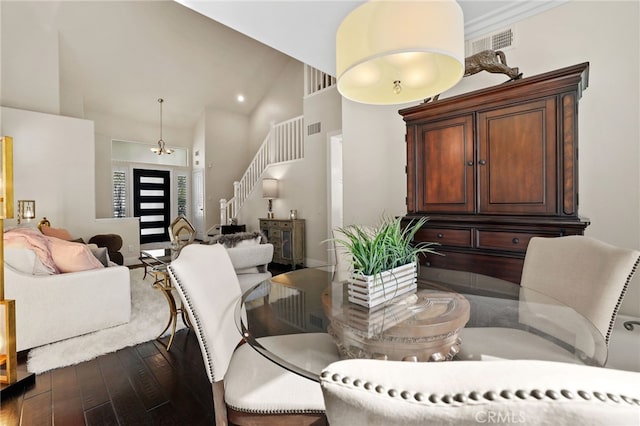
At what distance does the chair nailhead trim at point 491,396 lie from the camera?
315mm

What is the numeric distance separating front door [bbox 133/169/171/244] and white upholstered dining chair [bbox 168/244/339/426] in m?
7.82

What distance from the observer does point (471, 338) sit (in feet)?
4.07

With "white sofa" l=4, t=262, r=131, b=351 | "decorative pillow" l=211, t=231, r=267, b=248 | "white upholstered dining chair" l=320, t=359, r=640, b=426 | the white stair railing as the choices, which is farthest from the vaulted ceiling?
"white upholstered dining chair" l=320, t=359, r=640, b=426

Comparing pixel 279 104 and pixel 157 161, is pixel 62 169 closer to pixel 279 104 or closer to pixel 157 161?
pixel 157 161

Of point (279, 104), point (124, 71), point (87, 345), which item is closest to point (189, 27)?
point (124, 71)

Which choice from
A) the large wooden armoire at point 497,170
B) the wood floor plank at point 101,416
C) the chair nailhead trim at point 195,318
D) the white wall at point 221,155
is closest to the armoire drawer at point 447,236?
the large wooden armoire at point 497,170

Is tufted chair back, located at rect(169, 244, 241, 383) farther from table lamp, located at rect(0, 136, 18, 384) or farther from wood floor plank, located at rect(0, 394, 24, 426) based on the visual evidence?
table lamp, located at rect(0, 136, 18, 384)

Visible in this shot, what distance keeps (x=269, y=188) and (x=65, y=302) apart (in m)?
3.97

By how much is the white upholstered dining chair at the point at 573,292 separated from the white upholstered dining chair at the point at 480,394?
0.86 m

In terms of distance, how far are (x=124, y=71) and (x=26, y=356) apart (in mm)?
5984

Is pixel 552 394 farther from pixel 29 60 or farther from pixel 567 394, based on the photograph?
pixel 29 60

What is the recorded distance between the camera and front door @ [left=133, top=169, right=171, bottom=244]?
25.6ft

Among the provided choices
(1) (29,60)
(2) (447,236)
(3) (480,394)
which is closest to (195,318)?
(3) (480,394)

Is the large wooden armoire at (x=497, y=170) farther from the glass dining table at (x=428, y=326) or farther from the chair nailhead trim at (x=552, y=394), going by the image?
the chair nailhead trim at (x=552, y=394)
